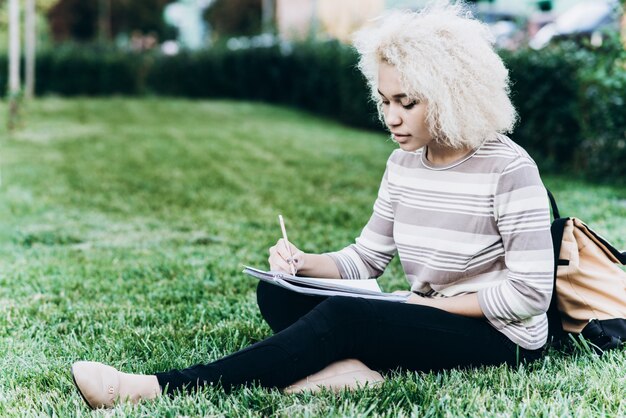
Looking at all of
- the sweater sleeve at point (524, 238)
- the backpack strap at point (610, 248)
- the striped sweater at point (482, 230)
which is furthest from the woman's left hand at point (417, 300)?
the backpack strap at point (610, 248)

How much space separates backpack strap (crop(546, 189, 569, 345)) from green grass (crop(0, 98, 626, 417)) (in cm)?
8

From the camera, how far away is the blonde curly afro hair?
2648 millimetres

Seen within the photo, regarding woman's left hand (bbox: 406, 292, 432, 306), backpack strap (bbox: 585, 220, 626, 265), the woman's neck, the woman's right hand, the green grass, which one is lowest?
the green grass

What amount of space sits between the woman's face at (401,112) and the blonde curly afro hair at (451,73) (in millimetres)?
26

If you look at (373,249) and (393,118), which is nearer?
(393,118)

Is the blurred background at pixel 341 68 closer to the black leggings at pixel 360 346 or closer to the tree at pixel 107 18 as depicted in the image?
the black leggings at pixel 360 346

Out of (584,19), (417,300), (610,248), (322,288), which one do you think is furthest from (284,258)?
(584,19)

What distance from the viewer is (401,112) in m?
2.74

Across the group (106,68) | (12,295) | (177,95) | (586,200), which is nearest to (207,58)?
(177,95)

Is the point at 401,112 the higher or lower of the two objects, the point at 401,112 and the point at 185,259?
the higher

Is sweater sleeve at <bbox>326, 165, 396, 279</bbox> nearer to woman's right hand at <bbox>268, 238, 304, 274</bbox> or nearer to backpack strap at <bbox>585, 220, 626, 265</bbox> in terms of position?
woman's right hand at <bbox>268, 238, 304, 274</bbox>

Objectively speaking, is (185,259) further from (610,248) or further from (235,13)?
(235,13)

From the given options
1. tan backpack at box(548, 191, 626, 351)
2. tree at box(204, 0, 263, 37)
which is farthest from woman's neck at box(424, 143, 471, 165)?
tree at box(204, 0, 263, 37)

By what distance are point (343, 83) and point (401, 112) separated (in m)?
13.9
